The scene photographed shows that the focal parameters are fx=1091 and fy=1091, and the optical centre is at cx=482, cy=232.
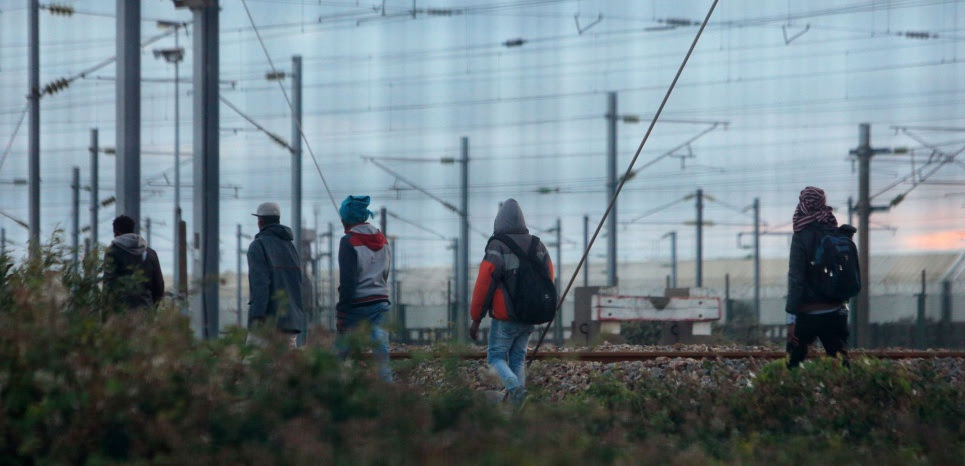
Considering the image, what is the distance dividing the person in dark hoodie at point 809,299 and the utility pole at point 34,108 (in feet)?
50.3

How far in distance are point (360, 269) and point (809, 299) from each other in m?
3.31

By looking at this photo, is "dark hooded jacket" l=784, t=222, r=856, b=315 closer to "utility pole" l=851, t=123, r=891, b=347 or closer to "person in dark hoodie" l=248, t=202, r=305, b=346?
"person in dark hoodie" l=248, t=202, r=305, b=346

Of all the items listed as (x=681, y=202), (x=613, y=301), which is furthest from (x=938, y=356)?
(x=681, y=202)

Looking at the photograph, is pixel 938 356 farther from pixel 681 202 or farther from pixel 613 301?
pixel 681 202

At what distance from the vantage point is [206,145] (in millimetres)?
12586

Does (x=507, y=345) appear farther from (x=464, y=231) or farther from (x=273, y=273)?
(x=464, y=231)

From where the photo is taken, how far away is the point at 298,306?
8.47 m

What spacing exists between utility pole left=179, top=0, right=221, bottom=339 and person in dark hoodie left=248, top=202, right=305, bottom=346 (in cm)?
418

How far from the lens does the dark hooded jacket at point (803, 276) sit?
7.99 meters

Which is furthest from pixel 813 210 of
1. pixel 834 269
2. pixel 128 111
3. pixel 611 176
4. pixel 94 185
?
pixel 94 185

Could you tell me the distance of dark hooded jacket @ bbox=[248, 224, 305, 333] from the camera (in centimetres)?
801

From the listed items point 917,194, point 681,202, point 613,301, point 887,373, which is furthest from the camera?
point 681,202

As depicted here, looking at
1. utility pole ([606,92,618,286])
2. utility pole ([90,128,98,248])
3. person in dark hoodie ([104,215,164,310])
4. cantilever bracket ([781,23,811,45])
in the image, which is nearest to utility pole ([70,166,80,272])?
utility pole ([90,128,98,248])

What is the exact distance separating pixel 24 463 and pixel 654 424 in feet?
10.3
